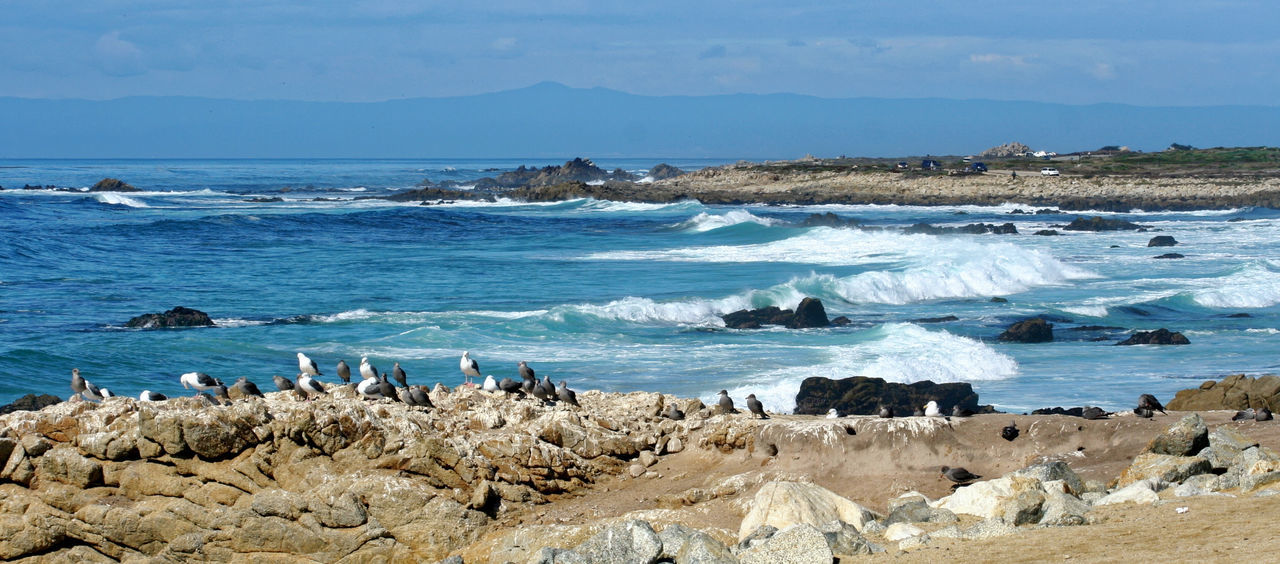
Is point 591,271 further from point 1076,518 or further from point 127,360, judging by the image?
point 1076,518

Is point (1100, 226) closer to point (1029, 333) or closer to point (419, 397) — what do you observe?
point (1029, 333)

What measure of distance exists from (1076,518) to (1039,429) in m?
3.13

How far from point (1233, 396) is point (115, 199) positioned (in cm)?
6830

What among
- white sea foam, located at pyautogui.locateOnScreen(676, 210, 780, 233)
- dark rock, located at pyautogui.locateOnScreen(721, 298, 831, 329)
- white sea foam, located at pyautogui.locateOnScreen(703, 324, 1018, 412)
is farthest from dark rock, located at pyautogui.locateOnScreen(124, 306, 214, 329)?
white sea foam, located at pyautogui.locateOnScreen(676, 210, 780, 233)

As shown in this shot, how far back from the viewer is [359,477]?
9.98 m

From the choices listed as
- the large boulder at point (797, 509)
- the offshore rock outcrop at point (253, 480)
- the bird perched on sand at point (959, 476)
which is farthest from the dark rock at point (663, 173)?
the large boulder at point (797, 509)

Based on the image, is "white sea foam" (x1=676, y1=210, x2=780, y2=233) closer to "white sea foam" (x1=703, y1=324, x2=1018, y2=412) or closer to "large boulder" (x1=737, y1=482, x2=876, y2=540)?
"white sea foam" (x1=703, y1=324, x2=1018, y2=412)

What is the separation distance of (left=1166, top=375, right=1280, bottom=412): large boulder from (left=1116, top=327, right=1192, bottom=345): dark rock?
7324 mm

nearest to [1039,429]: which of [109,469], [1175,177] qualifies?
[109,469]

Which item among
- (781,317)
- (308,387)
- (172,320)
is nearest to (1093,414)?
(308,387)

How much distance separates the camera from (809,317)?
84.9 ft

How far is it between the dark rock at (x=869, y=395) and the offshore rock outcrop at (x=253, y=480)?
294 inches

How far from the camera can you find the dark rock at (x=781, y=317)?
25.7m

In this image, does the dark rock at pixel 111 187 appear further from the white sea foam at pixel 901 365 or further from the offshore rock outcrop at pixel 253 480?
the offshore rock outcrop at pixel 253 480
